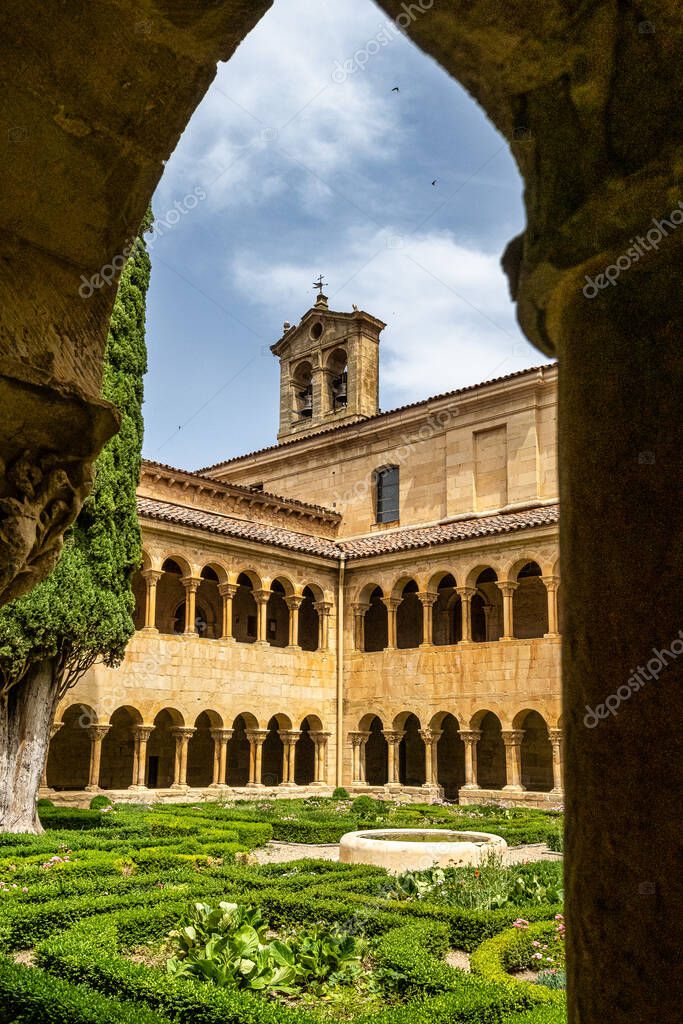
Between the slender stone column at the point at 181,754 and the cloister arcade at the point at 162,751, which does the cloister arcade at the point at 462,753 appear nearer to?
the cloister arcade at the point at 162,751

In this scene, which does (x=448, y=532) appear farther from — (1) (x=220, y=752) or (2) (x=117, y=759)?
Answer: (2) (x=117, y=759)

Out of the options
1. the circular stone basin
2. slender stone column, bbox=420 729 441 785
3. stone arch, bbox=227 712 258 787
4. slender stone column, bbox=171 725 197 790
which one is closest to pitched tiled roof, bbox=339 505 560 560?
slender stone column, bbox=420 729 441 785

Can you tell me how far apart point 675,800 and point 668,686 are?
142mm

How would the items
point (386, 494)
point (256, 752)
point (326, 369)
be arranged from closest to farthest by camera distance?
point (256, 752) → point (386, 494) → point (326, 369)

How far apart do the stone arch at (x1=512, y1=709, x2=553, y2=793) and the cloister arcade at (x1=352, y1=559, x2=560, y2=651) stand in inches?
84.2

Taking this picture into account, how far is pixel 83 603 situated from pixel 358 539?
13.3 m

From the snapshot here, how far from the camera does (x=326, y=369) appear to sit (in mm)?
27922

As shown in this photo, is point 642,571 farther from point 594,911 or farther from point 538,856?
point 538,856

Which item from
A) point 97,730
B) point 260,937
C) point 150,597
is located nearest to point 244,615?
point 150,597

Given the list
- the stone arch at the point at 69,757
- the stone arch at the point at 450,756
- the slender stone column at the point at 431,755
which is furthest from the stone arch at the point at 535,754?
the stone arch at the point at 69,757

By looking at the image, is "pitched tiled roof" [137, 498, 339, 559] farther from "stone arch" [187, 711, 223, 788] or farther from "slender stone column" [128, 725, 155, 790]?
"stone arch" [187, 711, 223, 788]

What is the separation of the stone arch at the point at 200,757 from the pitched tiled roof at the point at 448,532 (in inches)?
230

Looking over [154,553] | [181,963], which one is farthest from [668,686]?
[154,553]

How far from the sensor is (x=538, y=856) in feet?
39.3
